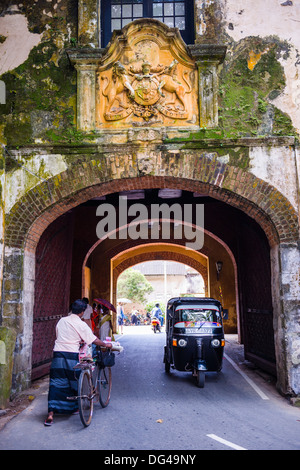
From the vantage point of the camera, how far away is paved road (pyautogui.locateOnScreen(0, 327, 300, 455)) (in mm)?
5113

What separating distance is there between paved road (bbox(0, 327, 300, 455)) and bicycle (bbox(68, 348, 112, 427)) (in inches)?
6.9

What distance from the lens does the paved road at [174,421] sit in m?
5.11

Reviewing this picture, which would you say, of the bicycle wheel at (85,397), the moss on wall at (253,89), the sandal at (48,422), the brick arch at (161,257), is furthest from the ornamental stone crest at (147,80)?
the brick arch at (161,257)

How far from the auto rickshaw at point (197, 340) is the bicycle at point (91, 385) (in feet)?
7.19

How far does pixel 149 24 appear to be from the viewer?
28.8 ft

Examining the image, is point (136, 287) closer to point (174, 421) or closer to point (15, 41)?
point (15, 41)

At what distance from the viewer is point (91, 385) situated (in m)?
6.12

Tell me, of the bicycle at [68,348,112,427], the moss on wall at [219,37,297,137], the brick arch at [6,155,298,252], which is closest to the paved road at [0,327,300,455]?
the bicycle at [68,348,112,427]

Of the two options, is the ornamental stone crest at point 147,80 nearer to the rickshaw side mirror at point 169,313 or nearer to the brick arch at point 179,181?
the brick arch at point 179,181

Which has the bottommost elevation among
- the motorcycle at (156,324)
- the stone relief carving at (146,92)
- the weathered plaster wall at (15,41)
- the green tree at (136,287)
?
the motorcycle at (156,324)

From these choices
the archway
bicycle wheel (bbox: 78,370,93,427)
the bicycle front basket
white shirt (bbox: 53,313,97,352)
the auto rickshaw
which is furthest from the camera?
the auto rickshaw

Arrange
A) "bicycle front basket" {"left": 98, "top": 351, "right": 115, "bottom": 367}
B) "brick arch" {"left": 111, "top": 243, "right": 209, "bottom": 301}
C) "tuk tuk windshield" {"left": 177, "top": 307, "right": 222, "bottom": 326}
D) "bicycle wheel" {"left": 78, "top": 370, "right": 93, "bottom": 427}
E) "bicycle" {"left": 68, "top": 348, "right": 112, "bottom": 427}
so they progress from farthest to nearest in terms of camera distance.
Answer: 1. "brick arch" {"left": 111, "top": 243, "right": 209, "bottom": 301}
2. "tuk tuk windshield" {"left": 177, "top": 307, "right": 222, "bottom": 326}
3. "bicycle front basket" {"left": 98, "top": 351, "right": 115, "bottom": 367}
4. "bicycle" {"left": 68, "top": 348, "right": 112, "bottom": 427}
5. "bicycle wheel" {"left": 78, "top": 370, "right": 93, "bottom": 427}

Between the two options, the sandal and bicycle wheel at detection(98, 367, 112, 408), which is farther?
bicycle wheel at detection(98, 367, 112, 408)

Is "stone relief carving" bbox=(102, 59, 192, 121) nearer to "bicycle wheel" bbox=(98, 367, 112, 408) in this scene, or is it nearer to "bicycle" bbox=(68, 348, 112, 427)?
"bicycle" bbox=(68, 348, 112, 427)
